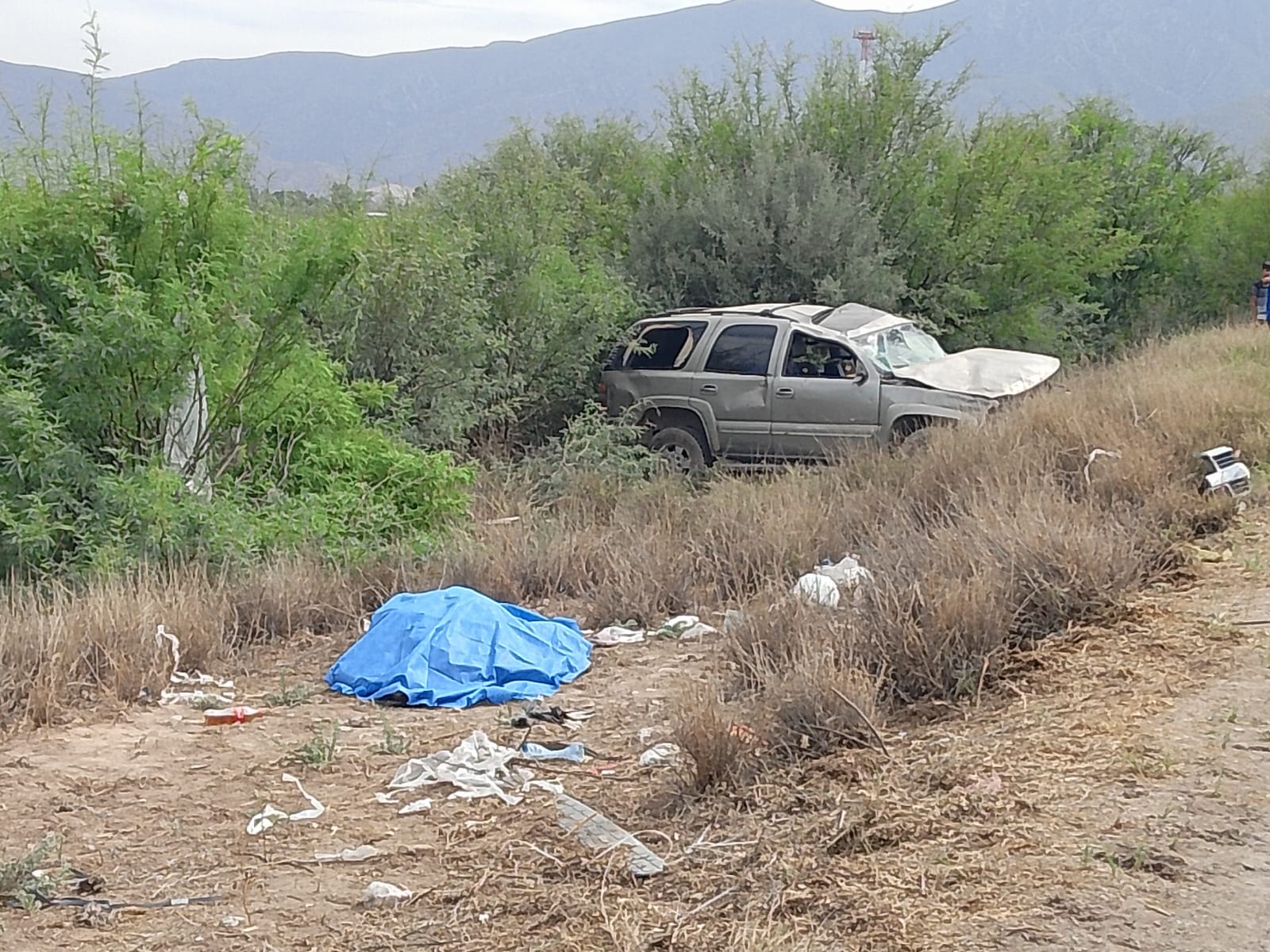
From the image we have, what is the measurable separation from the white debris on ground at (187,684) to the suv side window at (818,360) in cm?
759

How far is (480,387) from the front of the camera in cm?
1462

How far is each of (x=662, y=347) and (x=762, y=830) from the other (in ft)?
34.3

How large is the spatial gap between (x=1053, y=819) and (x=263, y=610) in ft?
17.3

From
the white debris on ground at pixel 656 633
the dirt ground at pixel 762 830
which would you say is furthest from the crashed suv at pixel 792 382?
the dirt ground at pixel 762 830

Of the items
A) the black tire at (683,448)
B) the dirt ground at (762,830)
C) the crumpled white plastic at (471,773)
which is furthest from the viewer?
the black tire at (683,448)

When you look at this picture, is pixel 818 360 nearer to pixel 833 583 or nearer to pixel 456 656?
pixel 833 583

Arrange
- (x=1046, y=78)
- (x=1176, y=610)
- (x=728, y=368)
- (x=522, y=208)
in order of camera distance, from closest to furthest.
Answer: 1. (x=1176, y=610)
2. (x=728, y=368)
3. (x=522, y=208)
4. (x=1046, y=78)

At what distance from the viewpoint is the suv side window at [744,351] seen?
13617 millimetres

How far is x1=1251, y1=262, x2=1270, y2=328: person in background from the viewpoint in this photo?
21.9 metres

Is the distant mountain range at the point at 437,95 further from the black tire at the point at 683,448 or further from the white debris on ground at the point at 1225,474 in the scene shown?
the white debris on ground at the point at 1225,474

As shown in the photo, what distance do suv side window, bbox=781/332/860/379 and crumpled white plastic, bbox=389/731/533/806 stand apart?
8216 millimetres

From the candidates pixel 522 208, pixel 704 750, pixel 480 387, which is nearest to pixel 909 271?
pixel 522 208

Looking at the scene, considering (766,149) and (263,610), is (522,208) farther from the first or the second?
(263,610)

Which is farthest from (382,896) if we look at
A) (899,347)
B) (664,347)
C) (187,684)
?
(664,347)
